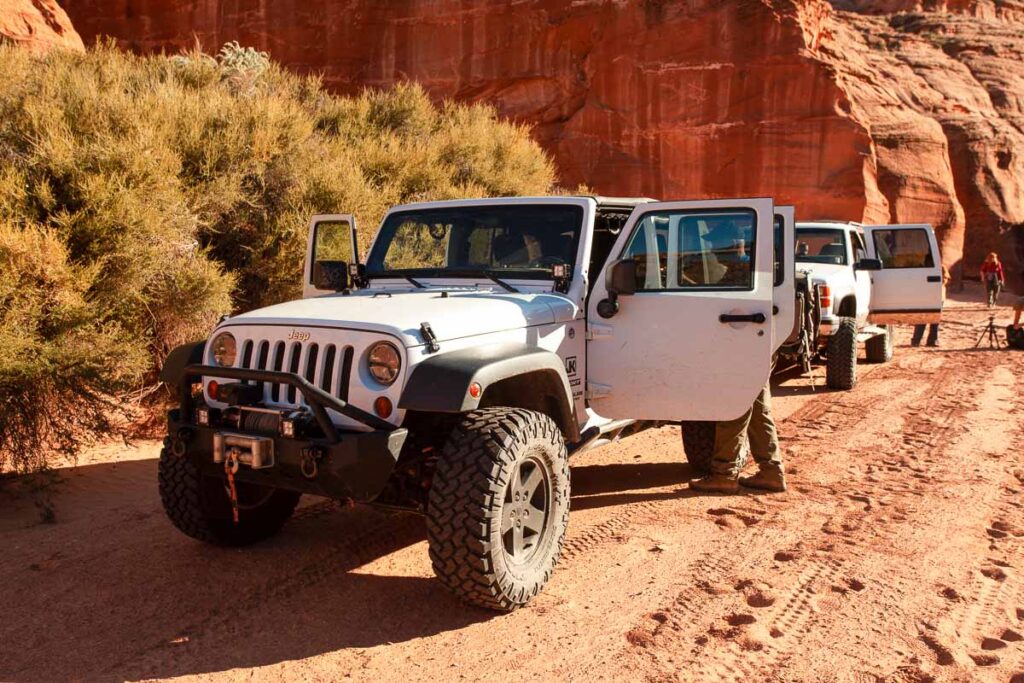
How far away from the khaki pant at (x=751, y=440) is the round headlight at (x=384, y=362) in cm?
250

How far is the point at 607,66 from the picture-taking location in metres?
Result: 26.3

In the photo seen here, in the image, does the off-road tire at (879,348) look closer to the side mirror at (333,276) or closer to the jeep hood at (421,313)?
the jeep hood at (421,313)

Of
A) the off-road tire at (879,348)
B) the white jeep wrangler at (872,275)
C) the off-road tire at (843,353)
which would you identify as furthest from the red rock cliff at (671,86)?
the off-road tire at (843,353)

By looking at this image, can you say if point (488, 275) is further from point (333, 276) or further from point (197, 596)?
point (197, 596)

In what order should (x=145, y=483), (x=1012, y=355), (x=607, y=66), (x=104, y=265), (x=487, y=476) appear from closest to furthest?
1. (x=487, y=476)
2. (x=145, y=483)
3. (x=104, y=265)
4. (x=1012, y=355)
5. (x=607, y=66)

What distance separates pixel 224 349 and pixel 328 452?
1015 millimetres

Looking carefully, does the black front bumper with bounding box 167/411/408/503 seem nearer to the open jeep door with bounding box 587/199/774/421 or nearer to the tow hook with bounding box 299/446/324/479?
the tow hook with bounding box 299/446/324/479

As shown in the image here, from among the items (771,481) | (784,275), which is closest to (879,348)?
(771,481)

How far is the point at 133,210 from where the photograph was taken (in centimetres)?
682

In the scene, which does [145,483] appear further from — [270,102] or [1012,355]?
[1012,355]

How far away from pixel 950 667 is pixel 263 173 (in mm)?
8272

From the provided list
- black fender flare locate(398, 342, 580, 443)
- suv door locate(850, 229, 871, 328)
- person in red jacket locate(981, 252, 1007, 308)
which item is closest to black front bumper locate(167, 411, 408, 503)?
black fender flare locate(398, 342, 580, 443)

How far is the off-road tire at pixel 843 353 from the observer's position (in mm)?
9422

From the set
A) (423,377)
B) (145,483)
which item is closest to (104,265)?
(145,483)
